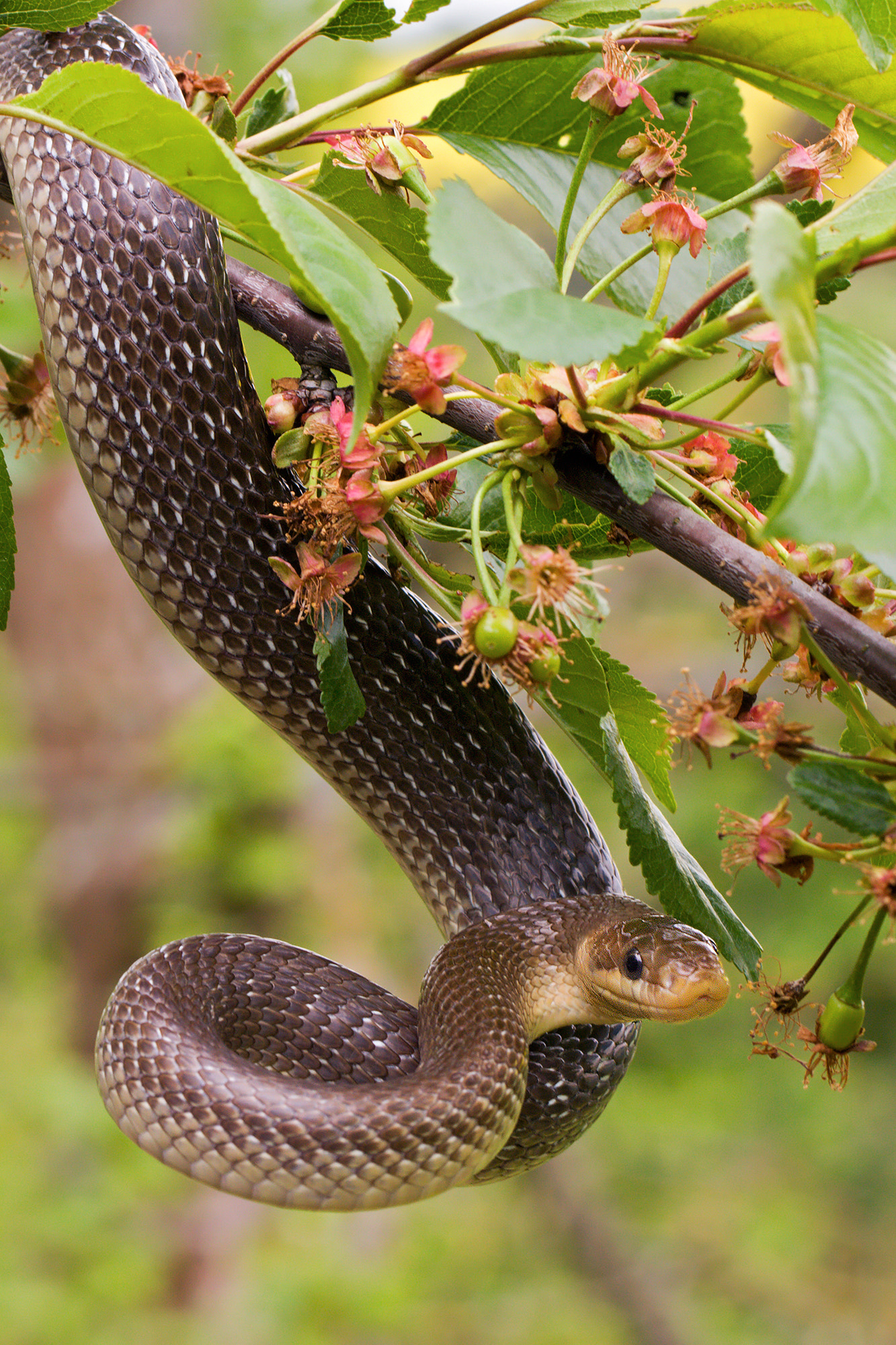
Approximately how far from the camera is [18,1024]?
6.32 metres

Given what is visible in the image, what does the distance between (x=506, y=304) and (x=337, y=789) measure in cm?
80

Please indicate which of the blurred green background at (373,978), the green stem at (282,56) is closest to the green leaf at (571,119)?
the green stem at (282,56)

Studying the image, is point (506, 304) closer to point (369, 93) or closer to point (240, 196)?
point (240, 196)

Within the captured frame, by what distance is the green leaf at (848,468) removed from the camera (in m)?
0.52

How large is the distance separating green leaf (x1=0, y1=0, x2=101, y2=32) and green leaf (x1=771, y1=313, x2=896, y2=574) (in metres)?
0.76

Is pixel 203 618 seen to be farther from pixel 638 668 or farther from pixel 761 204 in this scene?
pixel 638 668

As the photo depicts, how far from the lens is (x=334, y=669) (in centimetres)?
92

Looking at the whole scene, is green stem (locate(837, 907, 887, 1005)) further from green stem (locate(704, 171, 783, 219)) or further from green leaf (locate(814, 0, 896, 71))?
green leaf (locate(814, 0, 896, 71))

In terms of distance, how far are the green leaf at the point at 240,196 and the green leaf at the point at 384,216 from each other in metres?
0.31

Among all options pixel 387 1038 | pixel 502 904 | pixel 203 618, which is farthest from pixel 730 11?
pixel 387 1038

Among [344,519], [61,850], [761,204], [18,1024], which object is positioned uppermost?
[761,204]

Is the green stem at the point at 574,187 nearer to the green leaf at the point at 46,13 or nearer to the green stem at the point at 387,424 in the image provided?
the green stem at the point at 387,424

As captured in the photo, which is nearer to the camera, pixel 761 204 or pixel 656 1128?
pixel 761 204

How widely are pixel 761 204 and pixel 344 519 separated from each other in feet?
1.27
